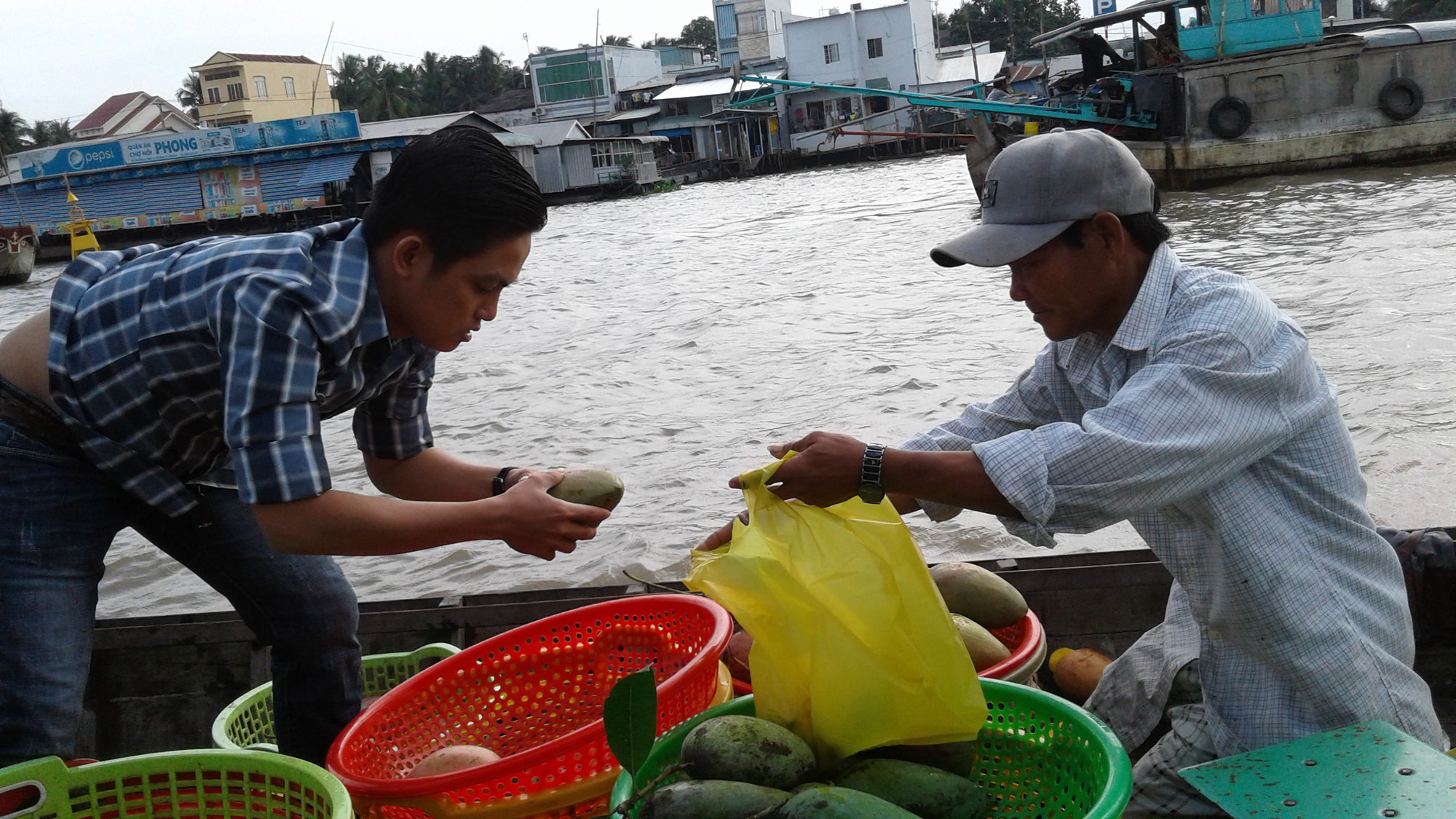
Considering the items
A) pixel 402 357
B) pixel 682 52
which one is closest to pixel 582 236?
pixel 402 357

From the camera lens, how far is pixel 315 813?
167cm

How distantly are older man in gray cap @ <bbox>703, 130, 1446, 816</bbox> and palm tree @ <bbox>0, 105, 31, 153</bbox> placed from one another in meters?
64.4

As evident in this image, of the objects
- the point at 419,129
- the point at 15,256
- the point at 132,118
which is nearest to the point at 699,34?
the point at 132,118

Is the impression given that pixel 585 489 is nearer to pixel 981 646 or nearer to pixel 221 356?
pixel 221 356

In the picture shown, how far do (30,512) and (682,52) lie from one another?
69.6 metres

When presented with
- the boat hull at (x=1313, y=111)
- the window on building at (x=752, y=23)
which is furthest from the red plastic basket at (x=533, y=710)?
the window on building at (x=752, y=23)

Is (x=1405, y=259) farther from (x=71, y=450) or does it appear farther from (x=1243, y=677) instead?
(x=71, y=450)

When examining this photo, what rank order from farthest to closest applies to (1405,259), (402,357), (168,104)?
1. (168,104)
2. (1405,259)
3. (402,357)

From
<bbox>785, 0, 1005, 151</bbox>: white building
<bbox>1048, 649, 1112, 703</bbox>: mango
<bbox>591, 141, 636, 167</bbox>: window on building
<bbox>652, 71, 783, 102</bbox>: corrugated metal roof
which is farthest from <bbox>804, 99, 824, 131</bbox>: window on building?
<bbox>1048, 649, 1112, 703</bbox>: mango

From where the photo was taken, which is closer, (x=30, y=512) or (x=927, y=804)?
(x=927, y=804)

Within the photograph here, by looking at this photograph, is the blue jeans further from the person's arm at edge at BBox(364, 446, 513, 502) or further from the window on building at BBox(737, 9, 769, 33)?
the window on building at BBox(737, 9, 769, 33)

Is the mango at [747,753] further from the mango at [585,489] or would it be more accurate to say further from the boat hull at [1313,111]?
the boat hull at [1313,111]

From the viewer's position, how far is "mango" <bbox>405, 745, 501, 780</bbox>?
1908 mm

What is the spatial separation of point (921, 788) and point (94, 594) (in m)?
1.51
